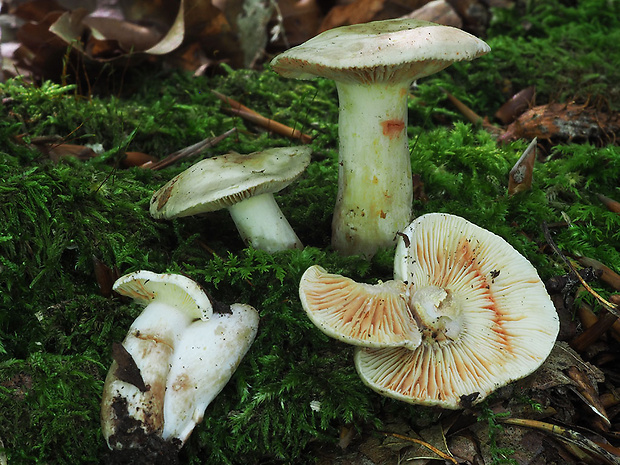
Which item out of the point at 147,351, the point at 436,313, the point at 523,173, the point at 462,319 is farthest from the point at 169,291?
the point at 523,173

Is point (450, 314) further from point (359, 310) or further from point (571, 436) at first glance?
point (571, 436)

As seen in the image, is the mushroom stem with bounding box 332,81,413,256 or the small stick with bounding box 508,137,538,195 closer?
the mushroom stem with bounding box 332,81,413,256

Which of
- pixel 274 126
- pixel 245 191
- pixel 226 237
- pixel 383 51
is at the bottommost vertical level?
pixel 226 237

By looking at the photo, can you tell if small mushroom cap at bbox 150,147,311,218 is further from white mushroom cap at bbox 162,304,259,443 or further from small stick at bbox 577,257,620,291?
small stick at bbox 577,257,620,291

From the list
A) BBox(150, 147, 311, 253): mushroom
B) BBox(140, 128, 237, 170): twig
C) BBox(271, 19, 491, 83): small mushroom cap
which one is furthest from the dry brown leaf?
BBox(150, 147, 311, 253): mushroom

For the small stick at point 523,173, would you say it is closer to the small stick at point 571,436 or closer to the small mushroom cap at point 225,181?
the small mushroom cap at point 225,181

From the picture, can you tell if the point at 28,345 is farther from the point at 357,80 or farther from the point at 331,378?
the point at 357,80

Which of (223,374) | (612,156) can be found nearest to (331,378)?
(223,374)

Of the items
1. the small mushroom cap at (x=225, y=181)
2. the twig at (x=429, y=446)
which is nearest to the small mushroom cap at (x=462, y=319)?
the twig at (x=429, y=446)
